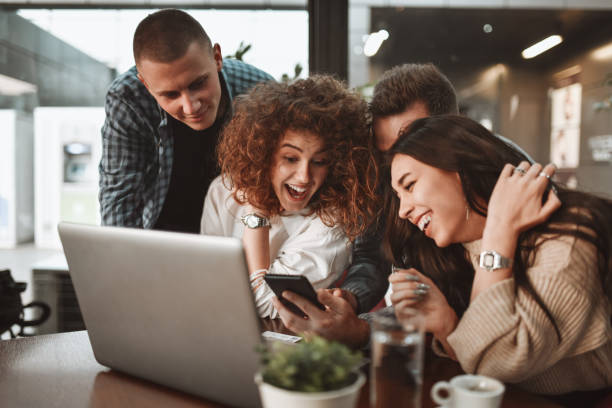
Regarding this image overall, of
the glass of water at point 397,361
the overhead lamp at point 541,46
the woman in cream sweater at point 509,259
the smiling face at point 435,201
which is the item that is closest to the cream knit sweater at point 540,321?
the woman in cream sweater at point 509,259

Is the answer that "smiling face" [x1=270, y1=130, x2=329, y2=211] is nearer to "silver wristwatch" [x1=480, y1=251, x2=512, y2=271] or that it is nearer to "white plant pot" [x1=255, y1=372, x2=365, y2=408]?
"silver wristwatch" [x1=480, y1=251, x2=512, y2=271]

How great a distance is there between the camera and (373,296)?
1581 millimetres

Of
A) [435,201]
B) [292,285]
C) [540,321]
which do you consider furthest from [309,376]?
[435,201]

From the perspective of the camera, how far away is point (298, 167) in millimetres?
1513

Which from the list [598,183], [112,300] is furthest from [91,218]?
[598,183]

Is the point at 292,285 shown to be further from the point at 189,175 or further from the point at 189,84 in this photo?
the point at 189,175

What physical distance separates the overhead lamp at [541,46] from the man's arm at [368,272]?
2.14 metres

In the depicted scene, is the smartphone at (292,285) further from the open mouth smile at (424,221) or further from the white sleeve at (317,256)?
the white sleeve at (317,256)

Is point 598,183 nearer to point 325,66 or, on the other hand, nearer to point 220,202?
point 325,66

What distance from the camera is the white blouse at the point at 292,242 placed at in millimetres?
1646

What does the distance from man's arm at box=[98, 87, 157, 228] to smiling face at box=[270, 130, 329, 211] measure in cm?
72

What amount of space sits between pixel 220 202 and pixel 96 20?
2.09m

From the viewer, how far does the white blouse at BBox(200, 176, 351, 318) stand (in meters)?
1.65

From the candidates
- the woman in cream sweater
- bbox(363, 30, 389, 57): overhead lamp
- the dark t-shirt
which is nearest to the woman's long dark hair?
the woman in cream sweater
